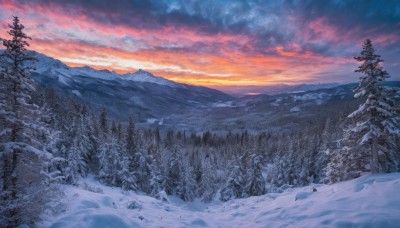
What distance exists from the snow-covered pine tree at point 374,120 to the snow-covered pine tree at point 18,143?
19837 mm

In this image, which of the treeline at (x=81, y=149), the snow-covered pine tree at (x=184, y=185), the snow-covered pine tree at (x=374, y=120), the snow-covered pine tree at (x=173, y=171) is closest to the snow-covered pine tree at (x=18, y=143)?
the treeline at (x=81, y=149)

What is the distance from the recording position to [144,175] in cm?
4172

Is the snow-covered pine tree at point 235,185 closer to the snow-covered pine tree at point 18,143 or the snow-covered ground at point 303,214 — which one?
the snow-covered ground at point 303,214

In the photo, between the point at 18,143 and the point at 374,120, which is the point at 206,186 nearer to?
the point at 374,120

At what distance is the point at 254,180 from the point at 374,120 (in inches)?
1074

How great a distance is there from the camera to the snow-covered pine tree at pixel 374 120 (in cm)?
1591

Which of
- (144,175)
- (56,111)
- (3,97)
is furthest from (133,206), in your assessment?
(56,111)

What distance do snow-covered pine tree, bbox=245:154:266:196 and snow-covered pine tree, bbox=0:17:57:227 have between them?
3562 centimetres

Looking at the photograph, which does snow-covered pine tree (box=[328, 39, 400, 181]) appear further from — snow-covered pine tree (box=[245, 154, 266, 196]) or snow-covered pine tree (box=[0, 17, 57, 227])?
snow-covered pine tree (box=[245, 154, 266, 196])

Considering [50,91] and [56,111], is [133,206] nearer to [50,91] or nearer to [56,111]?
[56,111]

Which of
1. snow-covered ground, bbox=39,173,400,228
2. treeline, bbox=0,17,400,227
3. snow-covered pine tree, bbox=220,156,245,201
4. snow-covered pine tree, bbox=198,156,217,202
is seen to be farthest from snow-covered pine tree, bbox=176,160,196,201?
snow-covered ground, bbox=39,173,400,228

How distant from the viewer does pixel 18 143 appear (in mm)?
9906

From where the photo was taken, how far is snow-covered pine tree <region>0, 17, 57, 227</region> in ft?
31.8

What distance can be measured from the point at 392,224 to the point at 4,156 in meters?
15.8
